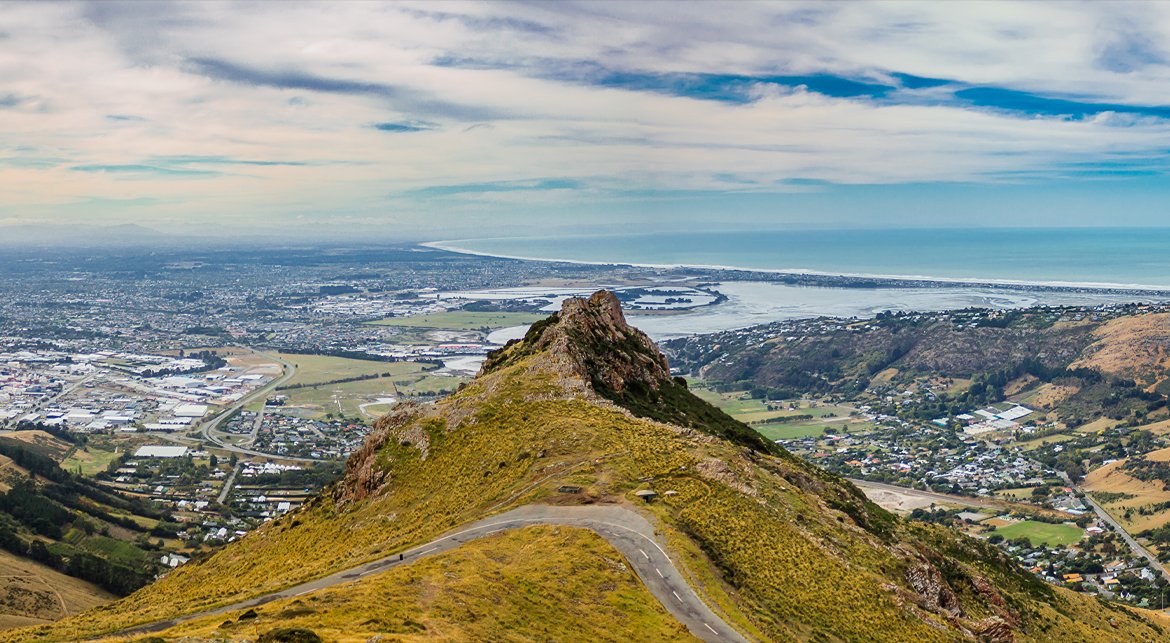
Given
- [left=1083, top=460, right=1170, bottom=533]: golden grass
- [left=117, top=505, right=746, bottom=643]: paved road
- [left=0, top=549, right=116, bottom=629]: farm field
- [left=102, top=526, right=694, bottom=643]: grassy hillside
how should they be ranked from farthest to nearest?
[left=1083, top=460, right=1170, bottom=533]: golden grass, [left=0, top=549, right=116, bottom=629]: farm field, [left=117, top=505, right=746, bottom=643]: paved road, [left=102, top=526, right=694, bottom=643]: grassy hillside

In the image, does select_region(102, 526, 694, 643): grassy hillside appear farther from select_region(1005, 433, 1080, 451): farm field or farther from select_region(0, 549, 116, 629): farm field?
select_region(1005, 433, 1080, 451): farm field

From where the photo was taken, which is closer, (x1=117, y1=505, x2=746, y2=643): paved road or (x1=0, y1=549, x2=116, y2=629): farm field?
(x1=117, y1=505, x2=746, y2=643): paved road

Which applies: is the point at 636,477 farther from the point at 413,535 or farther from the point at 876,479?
the point at 876,479

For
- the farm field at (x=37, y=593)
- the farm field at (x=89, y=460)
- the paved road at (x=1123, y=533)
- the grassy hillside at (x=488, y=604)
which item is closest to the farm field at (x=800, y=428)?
the paved road at (x=1123, y=533)

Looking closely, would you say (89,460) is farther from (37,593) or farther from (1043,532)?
(1043,532)

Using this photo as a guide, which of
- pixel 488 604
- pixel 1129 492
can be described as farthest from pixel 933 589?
pixel 1129 492

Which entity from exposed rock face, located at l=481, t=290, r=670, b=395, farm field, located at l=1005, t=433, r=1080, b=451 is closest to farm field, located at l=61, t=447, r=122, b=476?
exposed rock face, located at l=481, t=290, r=670, b=395
